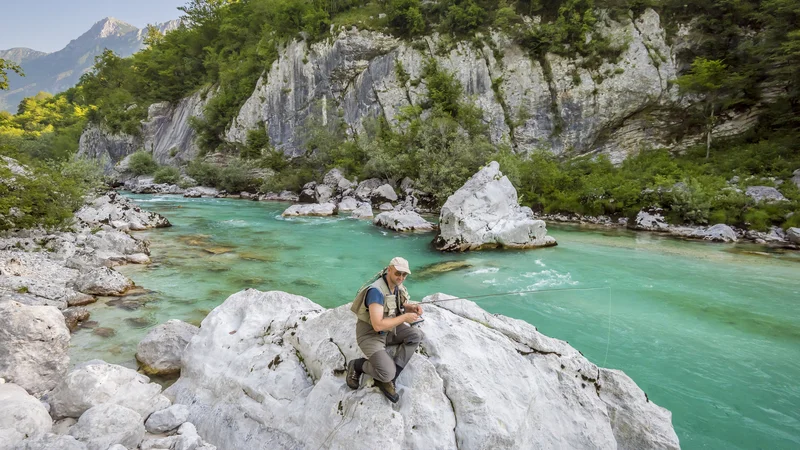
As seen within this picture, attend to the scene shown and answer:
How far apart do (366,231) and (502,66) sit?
2635cm

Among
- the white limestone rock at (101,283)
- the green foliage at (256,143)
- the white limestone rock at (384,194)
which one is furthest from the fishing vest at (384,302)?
Result: the green foliage at (256,143)

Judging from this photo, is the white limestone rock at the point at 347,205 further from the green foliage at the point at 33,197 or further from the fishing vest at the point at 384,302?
the fishing vest at the point at 384,302

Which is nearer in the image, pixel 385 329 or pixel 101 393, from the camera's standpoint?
pixel 385 329

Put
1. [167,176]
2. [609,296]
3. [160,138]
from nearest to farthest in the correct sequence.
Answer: [609,296] < [167,176] < [160,138]

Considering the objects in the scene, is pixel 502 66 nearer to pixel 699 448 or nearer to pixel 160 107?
pixel 699 448

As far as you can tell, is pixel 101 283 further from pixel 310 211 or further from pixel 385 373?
pixel 310 211

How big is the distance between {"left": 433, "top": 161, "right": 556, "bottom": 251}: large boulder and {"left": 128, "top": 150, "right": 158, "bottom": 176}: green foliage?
149ft

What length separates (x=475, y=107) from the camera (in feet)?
115

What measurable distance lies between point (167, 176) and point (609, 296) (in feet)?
154

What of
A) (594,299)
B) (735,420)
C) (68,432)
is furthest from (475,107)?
(68,432)

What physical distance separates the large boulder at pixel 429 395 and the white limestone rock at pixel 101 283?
5.62 metres

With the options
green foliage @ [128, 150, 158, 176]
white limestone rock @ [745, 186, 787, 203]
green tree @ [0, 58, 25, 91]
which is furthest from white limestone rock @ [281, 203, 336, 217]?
green foliage @ [128, 150, 158, 176]

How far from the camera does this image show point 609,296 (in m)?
10.3

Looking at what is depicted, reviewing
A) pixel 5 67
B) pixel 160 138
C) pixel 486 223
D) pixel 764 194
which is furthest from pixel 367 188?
pixel 160 138
